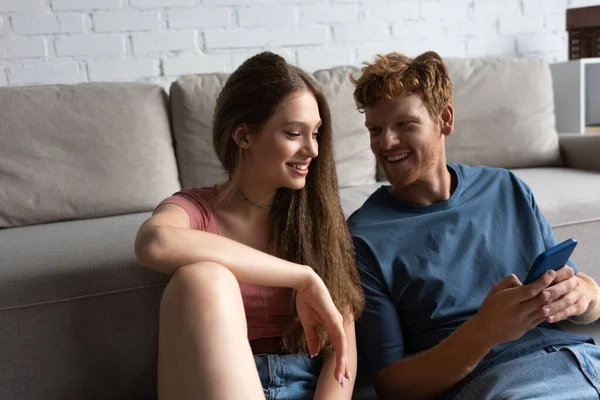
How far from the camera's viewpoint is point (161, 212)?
109 centimetres

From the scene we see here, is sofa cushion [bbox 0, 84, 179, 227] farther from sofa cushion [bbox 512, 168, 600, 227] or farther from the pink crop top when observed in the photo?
sofa cushion [bbox 512, 168, 600, 227]

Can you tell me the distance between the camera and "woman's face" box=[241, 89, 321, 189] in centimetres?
114

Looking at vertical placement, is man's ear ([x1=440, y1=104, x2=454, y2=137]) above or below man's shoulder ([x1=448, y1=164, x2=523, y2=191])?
above

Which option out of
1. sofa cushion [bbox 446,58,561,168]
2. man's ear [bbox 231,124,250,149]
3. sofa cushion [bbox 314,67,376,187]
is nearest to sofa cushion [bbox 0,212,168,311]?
man's ear [bbox 231,124,250,149]

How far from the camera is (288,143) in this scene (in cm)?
114

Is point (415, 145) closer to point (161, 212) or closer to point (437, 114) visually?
point (437, 114)

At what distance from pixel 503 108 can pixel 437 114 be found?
113cm

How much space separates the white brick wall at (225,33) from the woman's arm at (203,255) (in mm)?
1387

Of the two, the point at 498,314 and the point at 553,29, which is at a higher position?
the point at 553,29

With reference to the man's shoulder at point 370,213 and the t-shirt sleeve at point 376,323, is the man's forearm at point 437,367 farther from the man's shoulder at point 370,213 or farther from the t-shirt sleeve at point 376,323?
the man's shoulder at point 370,213

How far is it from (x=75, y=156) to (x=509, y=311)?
1.29 m

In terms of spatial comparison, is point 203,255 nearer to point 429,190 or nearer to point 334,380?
point 334,380

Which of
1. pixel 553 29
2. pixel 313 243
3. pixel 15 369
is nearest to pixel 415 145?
pixel 313 243

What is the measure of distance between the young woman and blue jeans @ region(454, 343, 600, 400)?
0.22 metres
